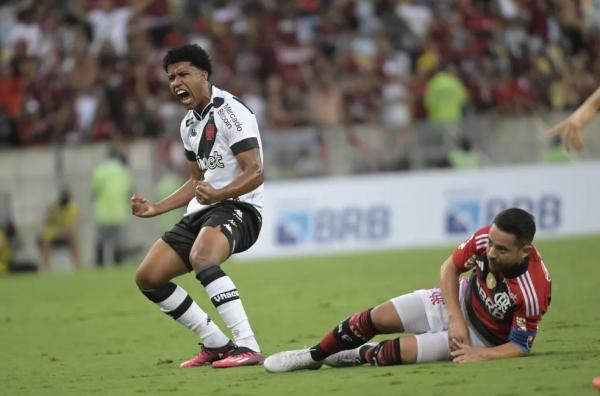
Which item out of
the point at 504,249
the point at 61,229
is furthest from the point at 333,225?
the point at 504,249

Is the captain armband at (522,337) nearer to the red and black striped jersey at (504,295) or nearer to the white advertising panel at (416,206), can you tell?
the red and black striped jersey at (504,295)

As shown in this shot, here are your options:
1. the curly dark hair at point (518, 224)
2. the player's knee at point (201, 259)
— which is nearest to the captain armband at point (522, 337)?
the curly dark hair at point (518, 224)

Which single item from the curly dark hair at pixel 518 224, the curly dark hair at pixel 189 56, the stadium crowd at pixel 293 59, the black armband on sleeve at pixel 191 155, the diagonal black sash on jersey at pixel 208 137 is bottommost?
the curly dark hair at pixel 518 224

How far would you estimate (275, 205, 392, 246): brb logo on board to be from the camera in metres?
22.5

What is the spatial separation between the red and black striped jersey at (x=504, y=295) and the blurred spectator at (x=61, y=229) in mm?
15794

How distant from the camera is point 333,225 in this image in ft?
74.4

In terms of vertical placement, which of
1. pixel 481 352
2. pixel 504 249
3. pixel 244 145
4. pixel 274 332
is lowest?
pixel 274 332

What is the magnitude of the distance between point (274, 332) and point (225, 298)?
2781mm

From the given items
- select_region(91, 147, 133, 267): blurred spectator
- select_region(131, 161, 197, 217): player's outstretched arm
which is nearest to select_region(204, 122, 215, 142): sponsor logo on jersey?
select_region(131, 161, 197, 217): player's outstretched arm

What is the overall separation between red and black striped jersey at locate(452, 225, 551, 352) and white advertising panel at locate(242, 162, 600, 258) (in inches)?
563

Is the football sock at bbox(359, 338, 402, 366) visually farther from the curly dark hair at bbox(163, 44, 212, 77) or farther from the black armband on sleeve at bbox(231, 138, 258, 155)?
the curly dark hair at bbox(163, 44, 212, 77)

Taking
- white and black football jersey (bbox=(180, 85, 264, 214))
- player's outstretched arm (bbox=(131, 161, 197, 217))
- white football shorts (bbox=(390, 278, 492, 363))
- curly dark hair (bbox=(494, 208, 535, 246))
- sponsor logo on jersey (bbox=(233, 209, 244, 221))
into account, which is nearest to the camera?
curly dark hair (bbox=(494, 208, 535, 246))

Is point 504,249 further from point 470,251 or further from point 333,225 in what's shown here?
point 333,225

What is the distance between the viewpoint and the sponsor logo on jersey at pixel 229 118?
928 cm
